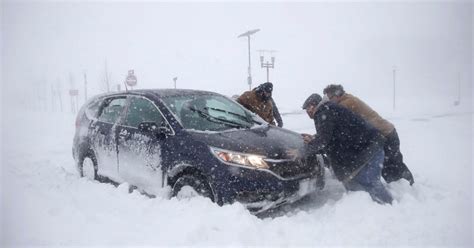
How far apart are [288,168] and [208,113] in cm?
137

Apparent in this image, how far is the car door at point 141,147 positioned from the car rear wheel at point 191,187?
31 cm

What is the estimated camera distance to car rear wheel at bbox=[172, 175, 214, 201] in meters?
4.15

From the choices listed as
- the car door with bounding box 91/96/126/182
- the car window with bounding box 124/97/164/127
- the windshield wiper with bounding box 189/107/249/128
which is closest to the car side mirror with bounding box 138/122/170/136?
the car window with bounding box 124/97/164/127

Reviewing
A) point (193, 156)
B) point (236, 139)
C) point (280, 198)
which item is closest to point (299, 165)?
point (280, 198)

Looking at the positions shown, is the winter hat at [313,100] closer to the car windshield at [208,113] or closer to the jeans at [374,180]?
the car windshield at [208,113]

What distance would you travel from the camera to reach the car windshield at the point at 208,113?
15.5ft

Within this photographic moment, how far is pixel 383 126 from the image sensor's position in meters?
4.87

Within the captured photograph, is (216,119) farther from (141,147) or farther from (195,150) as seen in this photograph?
(141,147)

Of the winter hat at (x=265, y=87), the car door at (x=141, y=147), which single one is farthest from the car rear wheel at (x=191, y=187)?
the winter hat at (x=265, y=87)

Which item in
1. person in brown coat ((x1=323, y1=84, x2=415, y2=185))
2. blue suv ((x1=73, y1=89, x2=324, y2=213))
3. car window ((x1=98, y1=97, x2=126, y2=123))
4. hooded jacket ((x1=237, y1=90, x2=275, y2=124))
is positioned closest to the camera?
blue suv ((x1=73, y1=89, x2=324, y2=213))

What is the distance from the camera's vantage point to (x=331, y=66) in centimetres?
10112

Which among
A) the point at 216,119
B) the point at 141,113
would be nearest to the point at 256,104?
the point at 216,119

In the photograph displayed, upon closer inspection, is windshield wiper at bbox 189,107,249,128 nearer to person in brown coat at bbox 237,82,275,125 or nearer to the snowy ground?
the snowy ground

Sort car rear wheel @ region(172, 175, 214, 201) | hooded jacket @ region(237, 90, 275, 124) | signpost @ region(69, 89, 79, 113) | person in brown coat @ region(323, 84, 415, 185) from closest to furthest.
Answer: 1. car rear wheel @ region(172, 175, 214, 201)
2. person in brown coat @ region(323, 84, 415, 185)
3. hooded jacket @ region(237, 90, 275, 124)
4. signpost @ region(69, 89, 79, 113)
